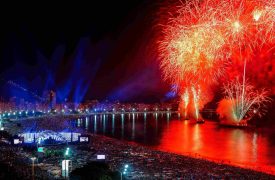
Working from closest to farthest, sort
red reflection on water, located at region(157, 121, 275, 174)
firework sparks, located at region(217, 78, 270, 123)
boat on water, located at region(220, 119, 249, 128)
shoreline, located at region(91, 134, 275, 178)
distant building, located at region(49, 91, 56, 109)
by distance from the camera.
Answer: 1. shoreline, located at region(91, 134, 275, 178)
2. red reflection on water, located at region(157, 121, 275, 174)
3. firework sparks, located at region(217, 78, 270, 123)
4. boat on water, located at region(220, 119, 249, 128)
5. distant building, located at region(49, 91, 56, 109)

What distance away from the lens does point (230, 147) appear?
3600 centimetres

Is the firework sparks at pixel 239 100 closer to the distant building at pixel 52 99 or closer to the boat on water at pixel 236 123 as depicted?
the boat on water at pixel 236 123

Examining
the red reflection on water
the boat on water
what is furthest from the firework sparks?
the red reflection on water

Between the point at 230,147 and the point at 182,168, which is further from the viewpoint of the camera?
the point at 230,147

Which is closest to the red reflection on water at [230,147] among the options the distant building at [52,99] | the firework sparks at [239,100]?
the firework sparks at [239,100]

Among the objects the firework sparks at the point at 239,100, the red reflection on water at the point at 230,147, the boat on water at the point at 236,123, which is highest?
the firework sparks at the point at 239,100

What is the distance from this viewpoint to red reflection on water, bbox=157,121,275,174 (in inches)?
1105

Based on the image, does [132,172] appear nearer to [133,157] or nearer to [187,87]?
[133,157]

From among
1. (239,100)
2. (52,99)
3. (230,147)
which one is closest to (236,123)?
(239,100)

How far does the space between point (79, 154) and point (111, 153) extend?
84.2 inches

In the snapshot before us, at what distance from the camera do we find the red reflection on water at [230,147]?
28078 millimetres

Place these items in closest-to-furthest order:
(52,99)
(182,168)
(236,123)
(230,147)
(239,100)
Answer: (182,168) → (230,147) → (239,100) → (236,123) → (52,99)

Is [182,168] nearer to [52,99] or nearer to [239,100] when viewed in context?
[239,100]

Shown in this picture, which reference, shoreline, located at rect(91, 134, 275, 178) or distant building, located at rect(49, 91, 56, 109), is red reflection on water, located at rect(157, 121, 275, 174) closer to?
shoreline, located at rect(91, 134, 275, 178)
